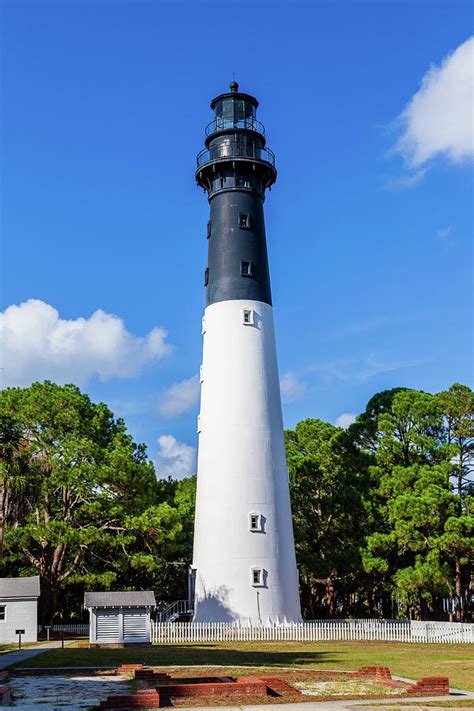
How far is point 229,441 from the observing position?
121 feet

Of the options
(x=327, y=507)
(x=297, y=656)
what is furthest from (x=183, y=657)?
(x=327, y=507)

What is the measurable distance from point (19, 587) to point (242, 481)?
10.6m

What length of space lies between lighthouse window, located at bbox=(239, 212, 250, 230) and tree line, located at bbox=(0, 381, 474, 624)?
A: 1197 centimetres

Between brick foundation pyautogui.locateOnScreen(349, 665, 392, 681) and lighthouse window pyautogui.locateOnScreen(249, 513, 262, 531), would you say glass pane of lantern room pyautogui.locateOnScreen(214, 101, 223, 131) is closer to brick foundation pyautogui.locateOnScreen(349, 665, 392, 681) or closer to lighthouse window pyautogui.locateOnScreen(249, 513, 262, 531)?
lighthouse window pyautogui.locateOnScreen(249, 513, 262, 531)

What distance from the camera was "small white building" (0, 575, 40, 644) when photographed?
3403 cm

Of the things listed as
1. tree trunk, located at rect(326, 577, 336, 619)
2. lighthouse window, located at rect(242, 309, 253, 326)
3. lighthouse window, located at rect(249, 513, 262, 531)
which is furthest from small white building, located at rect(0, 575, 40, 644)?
tree trunk, located at rect(326, 577, 336, 619)

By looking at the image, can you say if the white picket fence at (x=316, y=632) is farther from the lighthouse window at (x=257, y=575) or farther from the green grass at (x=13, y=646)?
the green grass at (x=13, y=646)

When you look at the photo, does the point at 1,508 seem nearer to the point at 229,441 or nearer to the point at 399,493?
the point at 229,441

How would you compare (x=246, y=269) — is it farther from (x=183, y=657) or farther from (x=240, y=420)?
(x=183, y=657)

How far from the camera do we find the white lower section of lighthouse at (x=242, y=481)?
35562mm

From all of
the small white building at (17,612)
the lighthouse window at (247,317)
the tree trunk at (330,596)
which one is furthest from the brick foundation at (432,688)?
the tree trunk at (330,596)

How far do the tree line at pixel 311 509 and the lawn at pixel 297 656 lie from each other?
7.94 meters

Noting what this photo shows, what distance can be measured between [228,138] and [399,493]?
20.5 m

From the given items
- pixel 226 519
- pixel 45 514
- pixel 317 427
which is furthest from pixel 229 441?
pixel 317 427
